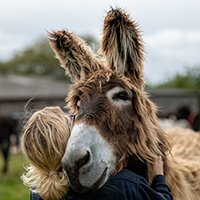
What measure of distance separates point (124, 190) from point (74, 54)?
43.0 inches

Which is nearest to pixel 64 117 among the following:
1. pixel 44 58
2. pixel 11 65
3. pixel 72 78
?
pixel 72 78

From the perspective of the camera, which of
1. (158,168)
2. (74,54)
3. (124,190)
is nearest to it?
(124,190)

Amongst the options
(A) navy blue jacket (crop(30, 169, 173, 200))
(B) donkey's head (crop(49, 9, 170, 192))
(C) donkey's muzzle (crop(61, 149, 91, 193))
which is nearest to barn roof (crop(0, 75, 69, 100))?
(B) donkey's head (crop(49, 9, 170, 192))

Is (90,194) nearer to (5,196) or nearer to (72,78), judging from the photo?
(72,78)

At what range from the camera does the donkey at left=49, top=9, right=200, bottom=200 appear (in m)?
3.53

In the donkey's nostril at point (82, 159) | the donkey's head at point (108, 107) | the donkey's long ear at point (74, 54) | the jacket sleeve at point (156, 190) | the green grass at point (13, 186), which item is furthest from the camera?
the green grass at point (13, 186)

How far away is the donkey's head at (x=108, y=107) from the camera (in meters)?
3.52

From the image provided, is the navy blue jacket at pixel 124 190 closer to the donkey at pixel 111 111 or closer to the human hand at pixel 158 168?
the donkey at pixel 111 111

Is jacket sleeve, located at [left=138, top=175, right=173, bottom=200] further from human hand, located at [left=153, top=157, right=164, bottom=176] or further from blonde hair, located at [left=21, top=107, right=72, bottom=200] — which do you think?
blonde hair, located at [left=21, top=107, right=72, bottom=200]

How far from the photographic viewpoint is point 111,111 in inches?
148

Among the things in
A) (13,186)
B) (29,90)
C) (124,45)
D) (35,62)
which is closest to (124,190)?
(124,45)

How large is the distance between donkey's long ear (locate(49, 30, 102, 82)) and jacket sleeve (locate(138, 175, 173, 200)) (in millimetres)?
873

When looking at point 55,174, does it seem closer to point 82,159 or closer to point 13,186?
point 82,159

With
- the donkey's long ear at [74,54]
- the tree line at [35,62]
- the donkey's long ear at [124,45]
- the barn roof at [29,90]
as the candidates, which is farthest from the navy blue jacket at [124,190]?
the tree line at [35,62]
